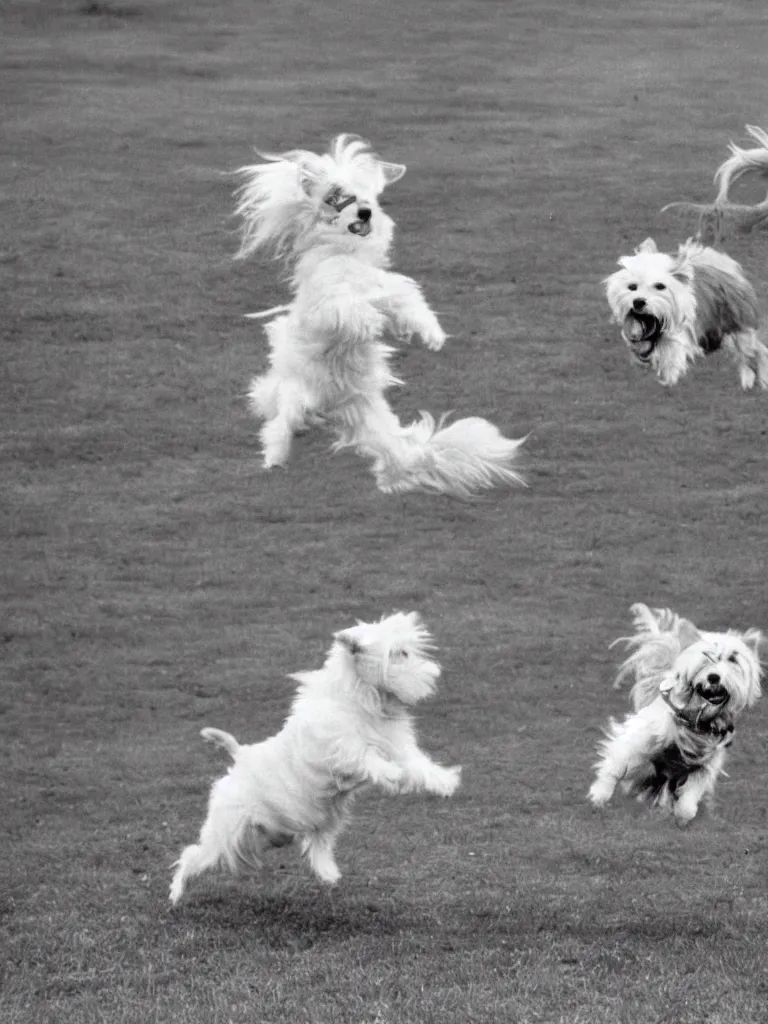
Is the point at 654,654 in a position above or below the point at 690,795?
above

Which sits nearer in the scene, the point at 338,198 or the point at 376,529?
the point at 338,198

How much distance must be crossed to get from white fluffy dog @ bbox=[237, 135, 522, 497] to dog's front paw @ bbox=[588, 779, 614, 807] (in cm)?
193

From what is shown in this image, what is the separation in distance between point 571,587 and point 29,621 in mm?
5290


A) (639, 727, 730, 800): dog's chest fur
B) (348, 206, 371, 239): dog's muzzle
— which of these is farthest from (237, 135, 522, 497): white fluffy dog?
(639, 727, 730, 800): dog's chest fur

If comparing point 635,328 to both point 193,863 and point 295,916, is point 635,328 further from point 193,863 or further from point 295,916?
point 295,916

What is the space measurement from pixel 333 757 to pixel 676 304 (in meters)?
3.24

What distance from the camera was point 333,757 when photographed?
11461 millimetres

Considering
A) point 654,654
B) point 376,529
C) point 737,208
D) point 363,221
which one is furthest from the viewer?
point 376,529

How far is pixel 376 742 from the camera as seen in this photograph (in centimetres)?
1144

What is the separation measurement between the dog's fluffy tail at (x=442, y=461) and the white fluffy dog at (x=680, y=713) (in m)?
1.67

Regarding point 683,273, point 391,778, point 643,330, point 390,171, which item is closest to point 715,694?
point 391,778

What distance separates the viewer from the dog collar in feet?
31.1

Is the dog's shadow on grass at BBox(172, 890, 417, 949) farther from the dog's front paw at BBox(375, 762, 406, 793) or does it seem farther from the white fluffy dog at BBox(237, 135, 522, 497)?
the white fluffy dog at BBox(237, 135, 522, 497)

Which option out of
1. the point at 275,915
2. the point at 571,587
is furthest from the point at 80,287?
the point at 275,915
